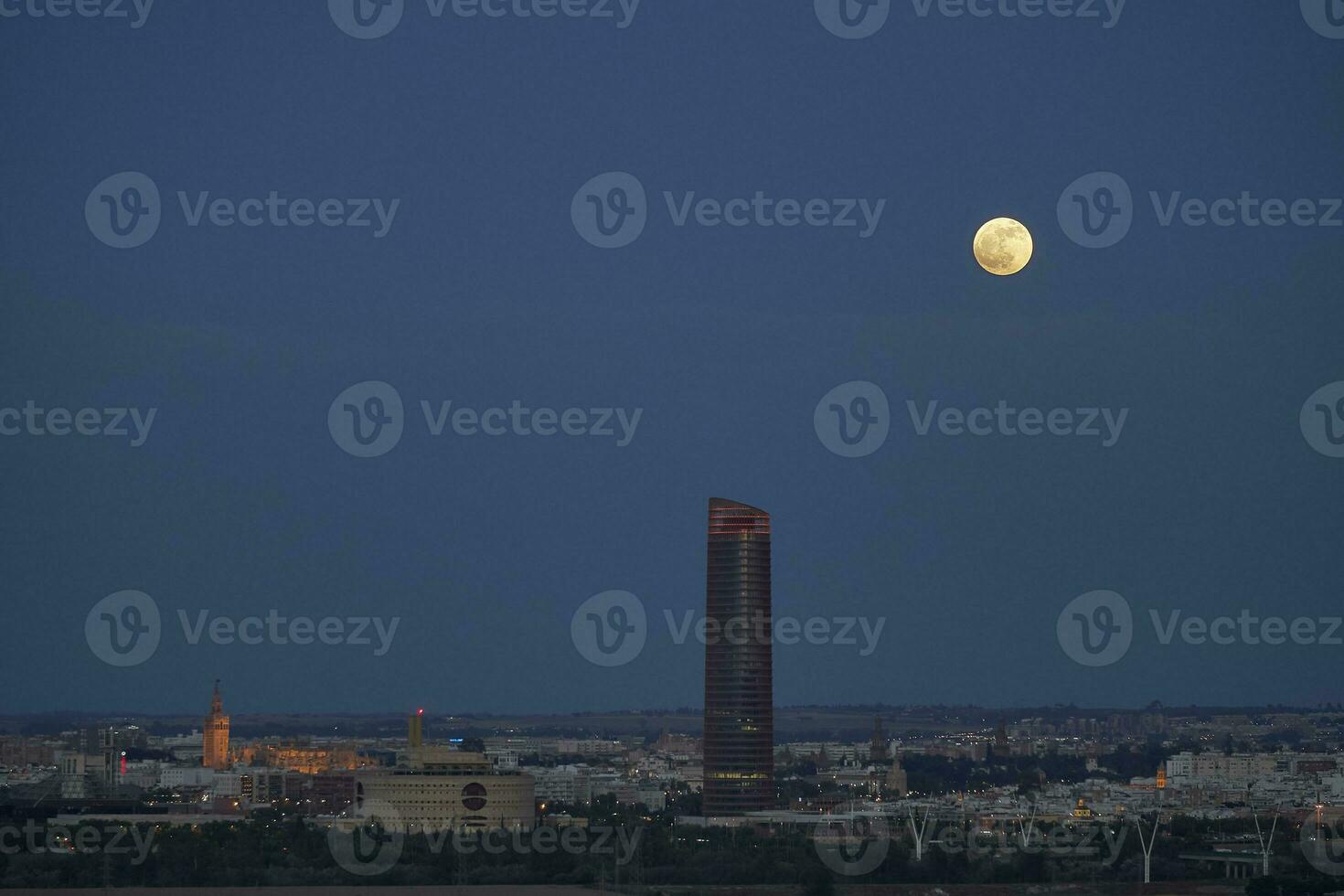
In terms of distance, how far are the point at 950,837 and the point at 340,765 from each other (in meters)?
42.0

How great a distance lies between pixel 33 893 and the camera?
4434 cm

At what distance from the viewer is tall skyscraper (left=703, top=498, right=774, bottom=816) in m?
78.2

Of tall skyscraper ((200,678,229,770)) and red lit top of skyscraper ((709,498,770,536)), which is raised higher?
red lit top of skyscraper ((709,498,770,536))

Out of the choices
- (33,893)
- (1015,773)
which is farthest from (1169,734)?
(33,893)
